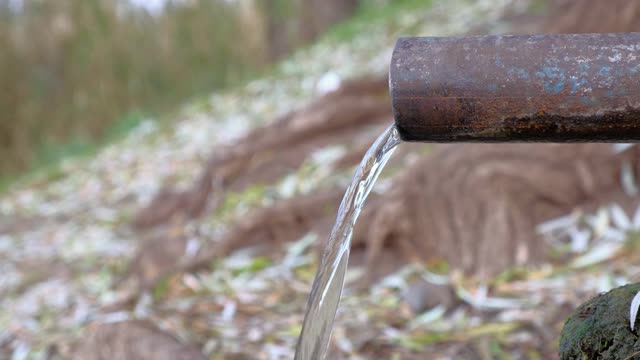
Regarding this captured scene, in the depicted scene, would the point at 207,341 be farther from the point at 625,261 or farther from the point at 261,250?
the point at 625,261

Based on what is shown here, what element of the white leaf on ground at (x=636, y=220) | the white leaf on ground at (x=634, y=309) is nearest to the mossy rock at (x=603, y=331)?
the white leaf on ground at (x=634, y=309)

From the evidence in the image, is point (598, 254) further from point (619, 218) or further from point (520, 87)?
point (520, 87)

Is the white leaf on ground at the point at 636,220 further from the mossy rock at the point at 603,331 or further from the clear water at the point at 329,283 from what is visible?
the mossy rock at the point at 603,331

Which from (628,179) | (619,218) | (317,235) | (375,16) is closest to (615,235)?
(619,218)

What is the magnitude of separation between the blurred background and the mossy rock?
2.87 ft

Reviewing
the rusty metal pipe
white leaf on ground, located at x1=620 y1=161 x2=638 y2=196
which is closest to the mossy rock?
the rusty metal pipe

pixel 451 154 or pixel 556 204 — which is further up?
pixel 451 154

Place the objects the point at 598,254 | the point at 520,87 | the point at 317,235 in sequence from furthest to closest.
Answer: the point at 317,235 → the point at 598,254 → the point at 520,87

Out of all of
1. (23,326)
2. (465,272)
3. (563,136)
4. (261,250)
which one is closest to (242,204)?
(261,250)

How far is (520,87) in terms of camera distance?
1158mm

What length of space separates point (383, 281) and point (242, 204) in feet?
4.34

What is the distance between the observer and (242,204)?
13.7ft

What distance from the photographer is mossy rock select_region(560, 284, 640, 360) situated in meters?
1.21

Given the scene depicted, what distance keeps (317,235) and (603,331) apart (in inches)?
88.5
